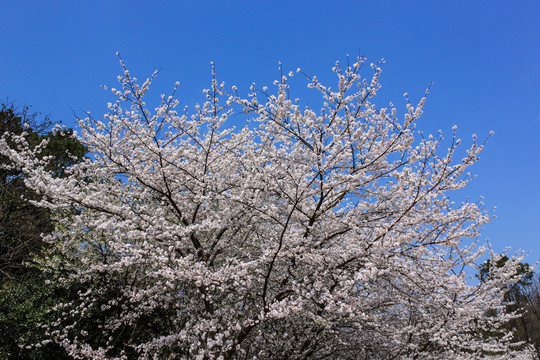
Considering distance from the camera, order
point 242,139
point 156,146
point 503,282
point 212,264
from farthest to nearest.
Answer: point 503,282 < point 242,139 < point 212,264 < point 156,146

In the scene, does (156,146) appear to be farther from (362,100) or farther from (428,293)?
(428,293)

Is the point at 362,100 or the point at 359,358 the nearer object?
the point at 362,100

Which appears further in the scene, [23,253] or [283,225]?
[23,253]

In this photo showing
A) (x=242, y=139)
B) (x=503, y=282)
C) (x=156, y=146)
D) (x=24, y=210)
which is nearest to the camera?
(x=156, y=146)

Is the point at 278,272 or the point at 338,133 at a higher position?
the point at 338,133

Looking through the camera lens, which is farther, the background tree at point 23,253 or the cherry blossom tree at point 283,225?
the background tree at point 23,253

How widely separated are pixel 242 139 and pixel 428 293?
3.91m

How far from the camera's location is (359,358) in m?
7.22

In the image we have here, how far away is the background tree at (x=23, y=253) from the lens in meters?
7.88

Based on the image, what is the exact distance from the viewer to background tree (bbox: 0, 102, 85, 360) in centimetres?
788

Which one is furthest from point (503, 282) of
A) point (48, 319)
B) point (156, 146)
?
point (48, 319)

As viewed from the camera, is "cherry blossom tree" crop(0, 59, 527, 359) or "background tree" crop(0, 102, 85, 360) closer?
"cherry blossom tree" crop(0, 59, 527, 359)

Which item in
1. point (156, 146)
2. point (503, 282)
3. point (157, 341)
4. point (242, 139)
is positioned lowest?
point (157, 341)

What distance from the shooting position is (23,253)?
12820 mm
